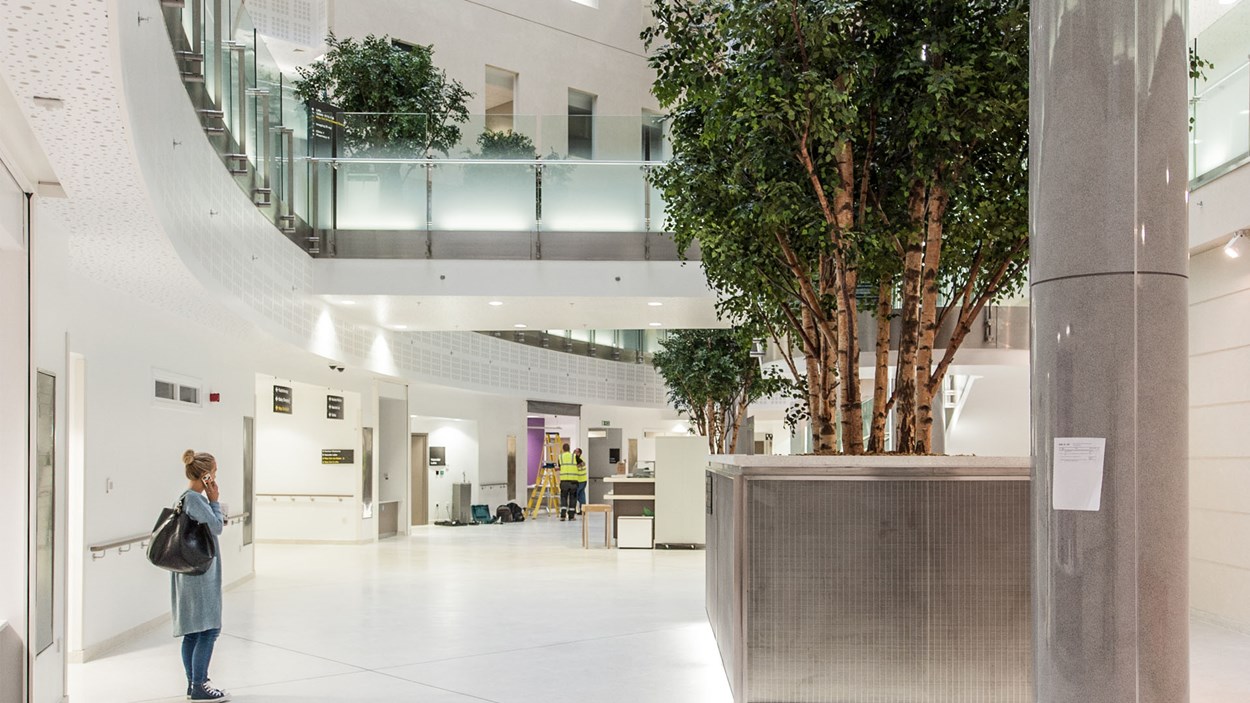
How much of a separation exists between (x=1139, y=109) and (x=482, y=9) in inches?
869

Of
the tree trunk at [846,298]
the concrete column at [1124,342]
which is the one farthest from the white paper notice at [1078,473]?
the tree trunk at [846,298]

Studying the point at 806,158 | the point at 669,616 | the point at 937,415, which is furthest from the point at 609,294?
the point at 806,158

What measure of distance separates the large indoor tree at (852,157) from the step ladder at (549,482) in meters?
19.2

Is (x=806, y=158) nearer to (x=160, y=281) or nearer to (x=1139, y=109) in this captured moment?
(x=1139, y=109)

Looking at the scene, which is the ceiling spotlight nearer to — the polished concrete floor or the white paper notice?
the polished concrete floor

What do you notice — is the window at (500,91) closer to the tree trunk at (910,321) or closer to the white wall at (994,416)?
the white wall at (994,416)

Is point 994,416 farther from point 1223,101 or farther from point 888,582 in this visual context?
point 888,582

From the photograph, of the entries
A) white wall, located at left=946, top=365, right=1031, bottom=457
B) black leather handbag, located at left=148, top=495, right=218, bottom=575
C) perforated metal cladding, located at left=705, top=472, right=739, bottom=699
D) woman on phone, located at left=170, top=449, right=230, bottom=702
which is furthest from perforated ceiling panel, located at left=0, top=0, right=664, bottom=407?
white wall, located at left=946, top=365, right=1031, bottom=457

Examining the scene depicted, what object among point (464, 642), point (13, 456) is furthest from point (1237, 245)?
point (13, 456)

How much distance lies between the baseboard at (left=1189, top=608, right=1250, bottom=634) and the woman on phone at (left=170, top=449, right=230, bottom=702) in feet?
25.9

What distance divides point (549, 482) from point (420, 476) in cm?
497

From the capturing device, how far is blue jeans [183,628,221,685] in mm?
6781

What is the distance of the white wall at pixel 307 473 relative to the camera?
18.6m

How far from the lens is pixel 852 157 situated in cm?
705
